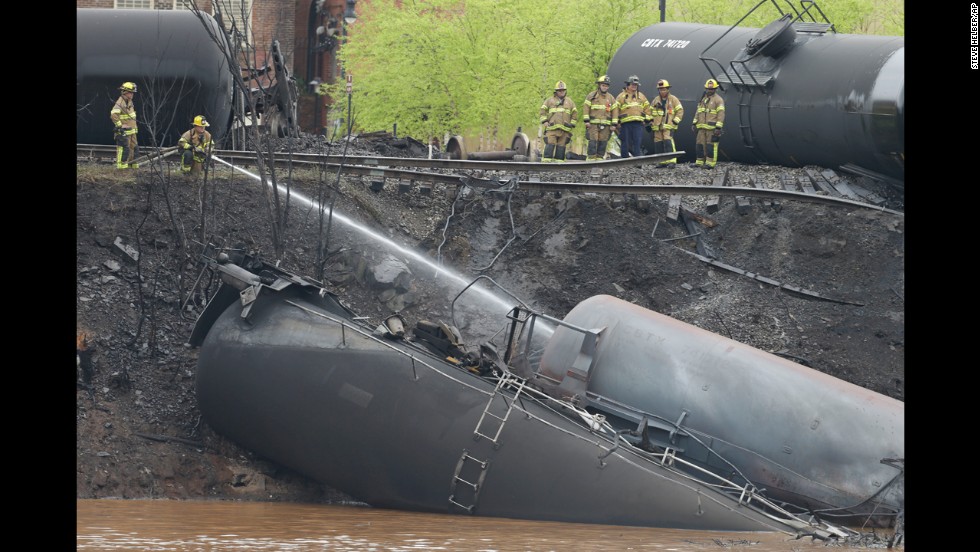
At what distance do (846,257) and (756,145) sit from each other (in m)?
4.66

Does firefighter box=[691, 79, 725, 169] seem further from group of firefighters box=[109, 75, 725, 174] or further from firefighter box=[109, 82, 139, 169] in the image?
firefighter box=[109, 82, 139, 169]

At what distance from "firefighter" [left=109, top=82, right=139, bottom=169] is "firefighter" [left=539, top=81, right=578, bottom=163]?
7.64m

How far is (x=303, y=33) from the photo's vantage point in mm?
51156

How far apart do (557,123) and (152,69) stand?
740 cm

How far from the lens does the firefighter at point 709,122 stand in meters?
23.9

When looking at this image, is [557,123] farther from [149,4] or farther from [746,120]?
[149,4]

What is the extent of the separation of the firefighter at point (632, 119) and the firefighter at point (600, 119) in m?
0.20

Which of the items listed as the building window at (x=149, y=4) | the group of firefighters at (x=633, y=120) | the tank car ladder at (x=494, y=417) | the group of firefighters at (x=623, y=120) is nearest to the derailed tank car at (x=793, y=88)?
the group of firefighters at (x=633, y=120)

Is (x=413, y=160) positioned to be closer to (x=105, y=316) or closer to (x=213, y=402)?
(x=105, y=316)

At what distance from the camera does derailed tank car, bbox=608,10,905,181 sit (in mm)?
22109

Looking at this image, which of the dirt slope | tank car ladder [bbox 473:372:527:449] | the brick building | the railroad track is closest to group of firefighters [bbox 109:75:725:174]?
the dirt slope

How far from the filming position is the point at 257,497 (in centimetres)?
1477

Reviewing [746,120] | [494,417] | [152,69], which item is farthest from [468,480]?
[746,120]

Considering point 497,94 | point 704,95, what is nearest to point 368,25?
point 497,94
